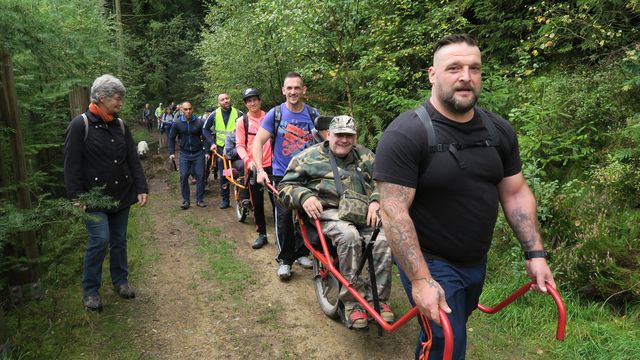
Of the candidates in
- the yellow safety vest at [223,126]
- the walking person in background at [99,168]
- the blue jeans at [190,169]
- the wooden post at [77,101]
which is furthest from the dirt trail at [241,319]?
the yellow safety vest at [223,126]

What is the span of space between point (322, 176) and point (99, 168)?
7.27 feet

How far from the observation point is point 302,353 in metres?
3.89

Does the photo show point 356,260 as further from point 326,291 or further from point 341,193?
point 326,291

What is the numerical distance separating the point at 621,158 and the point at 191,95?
27.7 metres

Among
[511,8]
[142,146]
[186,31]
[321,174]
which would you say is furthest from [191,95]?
[321,174]

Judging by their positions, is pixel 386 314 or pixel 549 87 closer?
pixel 386 314

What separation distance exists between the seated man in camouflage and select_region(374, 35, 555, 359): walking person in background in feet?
4.56

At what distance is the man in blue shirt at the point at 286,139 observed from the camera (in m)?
5.32

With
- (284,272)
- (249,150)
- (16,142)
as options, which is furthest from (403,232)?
(249,150)

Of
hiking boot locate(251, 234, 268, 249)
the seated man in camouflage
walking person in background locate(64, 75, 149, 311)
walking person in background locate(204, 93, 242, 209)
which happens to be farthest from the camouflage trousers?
walking person in background locate(204, 93, 242, 209)

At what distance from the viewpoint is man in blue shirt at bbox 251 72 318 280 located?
17.5 feet

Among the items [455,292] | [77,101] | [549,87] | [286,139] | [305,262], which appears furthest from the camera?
[77,101]

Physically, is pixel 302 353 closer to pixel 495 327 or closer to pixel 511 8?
pixel 495 327

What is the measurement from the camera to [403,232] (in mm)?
2174
